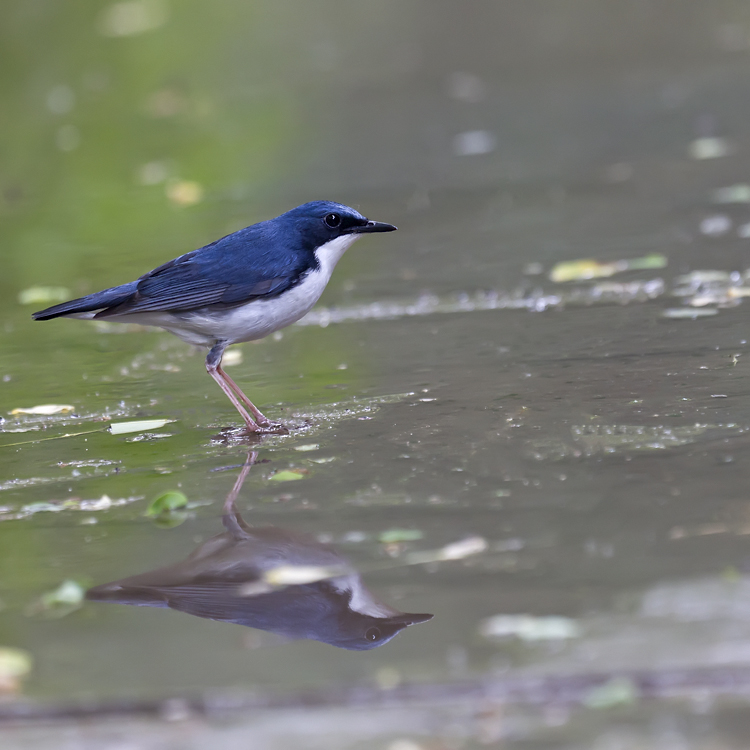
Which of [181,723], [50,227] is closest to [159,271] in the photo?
[181,723]

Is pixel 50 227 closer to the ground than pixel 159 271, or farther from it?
closer to the ground

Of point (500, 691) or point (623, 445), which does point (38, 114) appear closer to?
point (623, 445)

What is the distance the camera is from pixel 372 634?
106 inches

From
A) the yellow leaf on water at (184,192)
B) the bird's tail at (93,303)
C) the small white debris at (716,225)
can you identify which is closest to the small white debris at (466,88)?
the yellow leaf on water at (184,192)

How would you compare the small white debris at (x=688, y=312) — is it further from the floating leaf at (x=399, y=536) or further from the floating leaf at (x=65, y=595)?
the floating leaf at (x=65, y=595)

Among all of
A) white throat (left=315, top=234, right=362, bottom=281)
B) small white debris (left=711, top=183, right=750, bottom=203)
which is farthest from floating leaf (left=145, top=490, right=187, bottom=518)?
small white debris (left=711, top=183, right=750, bottom=203)

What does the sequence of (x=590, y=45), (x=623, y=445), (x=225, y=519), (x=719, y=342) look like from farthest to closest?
(x=590, y=45) < (x=719, y=342) < (x=623, y=445) < (x=225, y=519)

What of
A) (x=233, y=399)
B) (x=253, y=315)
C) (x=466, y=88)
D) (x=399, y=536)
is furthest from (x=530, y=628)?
(x=466, y=88)

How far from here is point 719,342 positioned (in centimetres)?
474

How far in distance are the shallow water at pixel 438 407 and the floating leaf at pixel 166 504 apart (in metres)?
0.04

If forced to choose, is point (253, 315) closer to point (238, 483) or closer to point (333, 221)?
point (333, 221)

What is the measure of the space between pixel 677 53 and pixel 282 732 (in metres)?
11.4

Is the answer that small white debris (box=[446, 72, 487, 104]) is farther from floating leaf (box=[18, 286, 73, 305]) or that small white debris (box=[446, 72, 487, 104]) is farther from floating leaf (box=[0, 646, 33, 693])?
floating leaf (box=[0, 646, 33, 693])

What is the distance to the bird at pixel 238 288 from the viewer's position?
464cm
